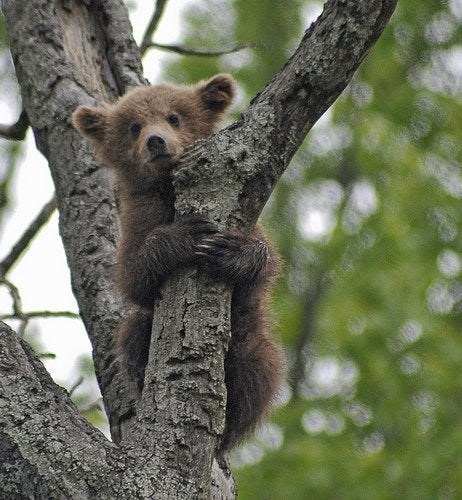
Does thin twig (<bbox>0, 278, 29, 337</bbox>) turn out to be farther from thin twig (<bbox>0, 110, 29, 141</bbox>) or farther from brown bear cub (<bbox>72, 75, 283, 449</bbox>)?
thin twig (<bbox>0, 110, 29, 141</bbox>)

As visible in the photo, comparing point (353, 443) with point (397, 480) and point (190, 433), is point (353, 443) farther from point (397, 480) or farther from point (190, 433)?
point (190, 433)

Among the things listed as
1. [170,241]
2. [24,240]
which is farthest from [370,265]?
[170,241]

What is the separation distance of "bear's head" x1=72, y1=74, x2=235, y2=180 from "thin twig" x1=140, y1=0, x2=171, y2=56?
0.35 meters

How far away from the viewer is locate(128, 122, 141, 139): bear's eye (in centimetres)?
641

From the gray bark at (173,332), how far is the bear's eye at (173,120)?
3.19ft

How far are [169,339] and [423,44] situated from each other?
9.73 metres

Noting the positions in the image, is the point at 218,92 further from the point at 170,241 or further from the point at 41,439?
the point at 41,439

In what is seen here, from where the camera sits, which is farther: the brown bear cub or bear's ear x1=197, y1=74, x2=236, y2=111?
bear's ear x1=197, y1=74, x2=236, y2=111

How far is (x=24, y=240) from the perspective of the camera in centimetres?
616

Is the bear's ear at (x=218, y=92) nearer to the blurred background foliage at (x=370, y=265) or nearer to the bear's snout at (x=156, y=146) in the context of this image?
the bear's snout at (x=156, y=146)

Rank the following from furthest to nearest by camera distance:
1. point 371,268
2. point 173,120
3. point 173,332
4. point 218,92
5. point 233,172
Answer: point 371,268, point 218,92, point 173,120, point 233,172, point 173,332

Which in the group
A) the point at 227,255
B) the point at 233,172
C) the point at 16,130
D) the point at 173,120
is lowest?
the point at 16,130

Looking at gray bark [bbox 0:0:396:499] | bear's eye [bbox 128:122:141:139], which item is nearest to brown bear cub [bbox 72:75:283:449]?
bear's eye [bbox 128:122:141:139]

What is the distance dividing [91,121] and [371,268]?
18.2 ft
